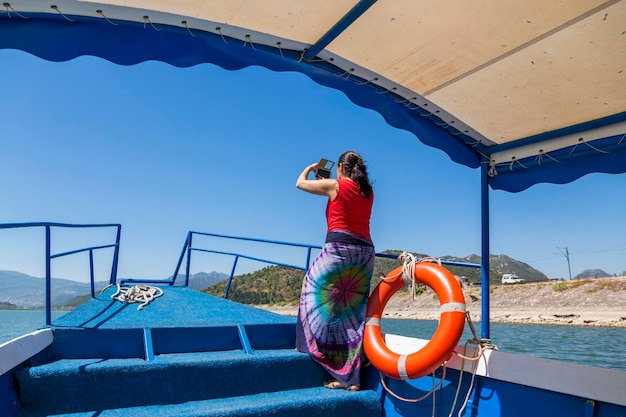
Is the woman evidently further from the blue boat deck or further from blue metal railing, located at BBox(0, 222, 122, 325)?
blue metal railing, located at BBox(0, 222, 122, 325)

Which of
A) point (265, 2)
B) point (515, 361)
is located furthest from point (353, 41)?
point (515, 361)

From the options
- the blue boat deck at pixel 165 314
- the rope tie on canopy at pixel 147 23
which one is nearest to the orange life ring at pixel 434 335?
the blue boat deck at pixel 165 314

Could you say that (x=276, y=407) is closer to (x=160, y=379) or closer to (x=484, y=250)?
(x=160, y=379)

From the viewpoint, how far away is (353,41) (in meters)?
2.39

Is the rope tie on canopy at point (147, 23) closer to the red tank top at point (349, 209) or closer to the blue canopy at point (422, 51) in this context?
the blue canopy at point (422, 51)

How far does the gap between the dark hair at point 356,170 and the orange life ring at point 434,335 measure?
1.63 feet

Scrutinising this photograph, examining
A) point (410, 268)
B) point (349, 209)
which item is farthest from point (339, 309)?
point (349, 209)

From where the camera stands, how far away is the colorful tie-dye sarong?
95.6 inches

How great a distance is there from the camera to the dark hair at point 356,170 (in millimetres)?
2514

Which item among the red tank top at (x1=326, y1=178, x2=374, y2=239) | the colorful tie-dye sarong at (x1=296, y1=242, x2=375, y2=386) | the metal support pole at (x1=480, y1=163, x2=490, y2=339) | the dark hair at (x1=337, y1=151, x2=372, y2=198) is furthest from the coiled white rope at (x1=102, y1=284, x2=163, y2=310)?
the metal support pole at (x1=480, y1=163, x2=490, y2=339)

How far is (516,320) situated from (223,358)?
47.7 metres

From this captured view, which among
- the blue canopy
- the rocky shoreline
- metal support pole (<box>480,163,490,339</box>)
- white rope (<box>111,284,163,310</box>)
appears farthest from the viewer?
the rocky shoreline

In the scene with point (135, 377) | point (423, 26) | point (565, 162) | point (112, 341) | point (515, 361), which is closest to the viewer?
point (515, 361)

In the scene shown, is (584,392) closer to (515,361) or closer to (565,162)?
(515,361)
